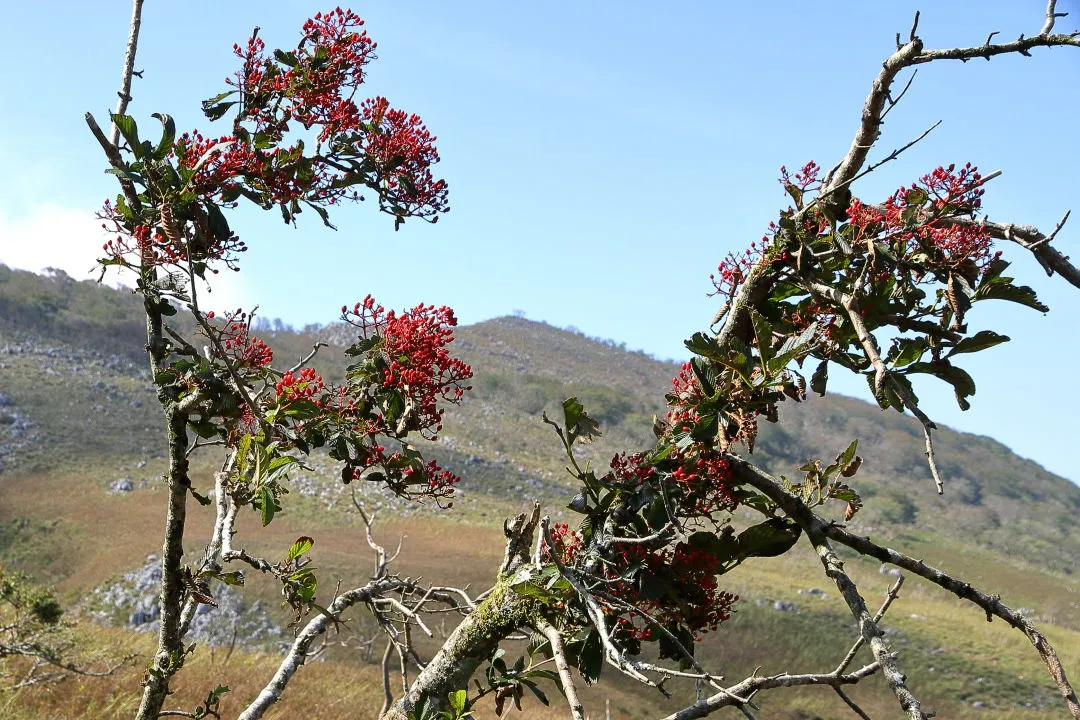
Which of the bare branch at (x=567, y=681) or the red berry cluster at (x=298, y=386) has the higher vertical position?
the red berry cluster at (x=298, y=386)

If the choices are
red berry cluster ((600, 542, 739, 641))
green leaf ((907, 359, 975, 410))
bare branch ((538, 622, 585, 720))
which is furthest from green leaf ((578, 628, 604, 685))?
green leaf ((907, 359, 975, 410))

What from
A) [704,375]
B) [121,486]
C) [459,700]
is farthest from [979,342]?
[121,486]

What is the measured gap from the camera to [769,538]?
6.40 ft

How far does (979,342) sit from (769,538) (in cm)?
63

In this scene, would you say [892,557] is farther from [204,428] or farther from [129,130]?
[129,130]

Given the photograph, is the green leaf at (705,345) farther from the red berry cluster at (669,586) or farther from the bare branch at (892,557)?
the red berry cluster at (669,586)

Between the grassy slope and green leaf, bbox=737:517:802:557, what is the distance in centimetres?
657

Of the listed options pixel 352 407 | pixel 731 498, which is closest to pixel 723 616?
pixel 731 498

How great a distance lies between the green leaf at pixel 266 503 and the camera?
1658mm

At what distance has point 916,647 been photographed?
16984 mm

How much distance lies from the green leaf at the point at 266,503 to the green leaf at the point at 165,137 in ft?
2.69

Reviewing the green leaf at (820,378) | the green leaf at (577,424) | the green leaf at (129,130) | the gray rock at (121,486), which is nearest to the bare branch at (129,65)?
the green leaf at (129,130)

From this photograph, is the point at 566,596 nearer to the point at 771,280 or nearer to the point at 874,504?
the point at 771,280

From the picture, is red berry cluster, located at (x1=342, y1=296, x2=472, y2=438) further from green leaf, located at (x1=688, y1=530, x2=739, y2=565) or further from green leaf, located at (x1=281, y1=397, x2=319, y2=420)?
green leaf, located at (x1=688, y1=530, x2=739, y2=565)
